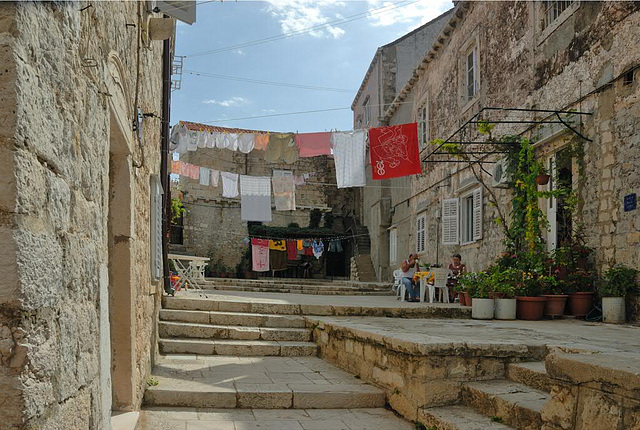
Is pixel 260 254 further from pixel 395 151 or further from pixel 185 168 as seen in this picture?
pixel 395 151

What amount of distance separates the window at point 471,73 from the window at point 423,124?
8.66 feet

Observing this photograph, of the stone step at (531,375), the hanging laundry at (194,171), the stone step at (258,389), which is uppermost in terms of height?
the hanging laundry at (194,171)

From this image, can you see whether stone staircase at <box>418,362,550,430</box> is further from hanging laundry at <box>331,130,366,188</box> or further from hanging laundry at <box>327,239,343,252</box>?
hanging laundry at <box>327,239,343,252</box>

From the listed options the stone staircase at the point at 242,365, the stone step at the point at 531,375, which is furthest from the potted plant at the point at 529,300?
the stone step at the point at 531,375

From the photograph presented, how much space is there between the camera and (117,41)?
9.58 ft

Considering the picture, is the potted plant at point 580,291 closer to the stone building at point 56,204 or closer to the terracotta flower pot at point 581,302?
the terracotta flower pot at point 581,302

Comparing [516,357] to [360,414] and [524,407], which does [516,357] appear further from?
[360,414]

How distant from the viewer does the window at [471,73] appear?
12.6 meters

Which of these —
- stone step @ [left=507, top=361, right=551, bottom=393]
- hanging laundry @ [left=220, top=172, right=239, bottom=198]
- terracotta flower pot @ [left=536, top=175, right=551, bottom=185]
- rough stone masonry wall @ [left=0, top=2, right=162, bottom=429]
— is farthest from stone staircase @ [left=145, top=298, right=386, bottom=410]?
hanging laundry @ [left=220, top=172, right=239, bottom=198]

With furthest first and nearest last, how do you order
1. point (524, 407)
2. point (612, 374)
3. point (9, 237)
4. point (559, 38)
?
point (559, 38)
point (524, 407)
point (612, 374)
point (9, 237)

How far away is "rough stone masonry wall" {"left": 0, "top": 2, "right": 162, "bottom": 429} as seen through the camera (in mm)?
1314

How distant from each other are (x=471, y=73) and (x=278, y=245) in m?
14.2

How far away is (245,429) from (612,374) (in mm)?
2606

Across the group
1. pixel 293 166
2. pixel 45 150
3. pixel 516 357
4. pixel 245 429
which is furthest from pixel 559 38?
pixel 293 166
